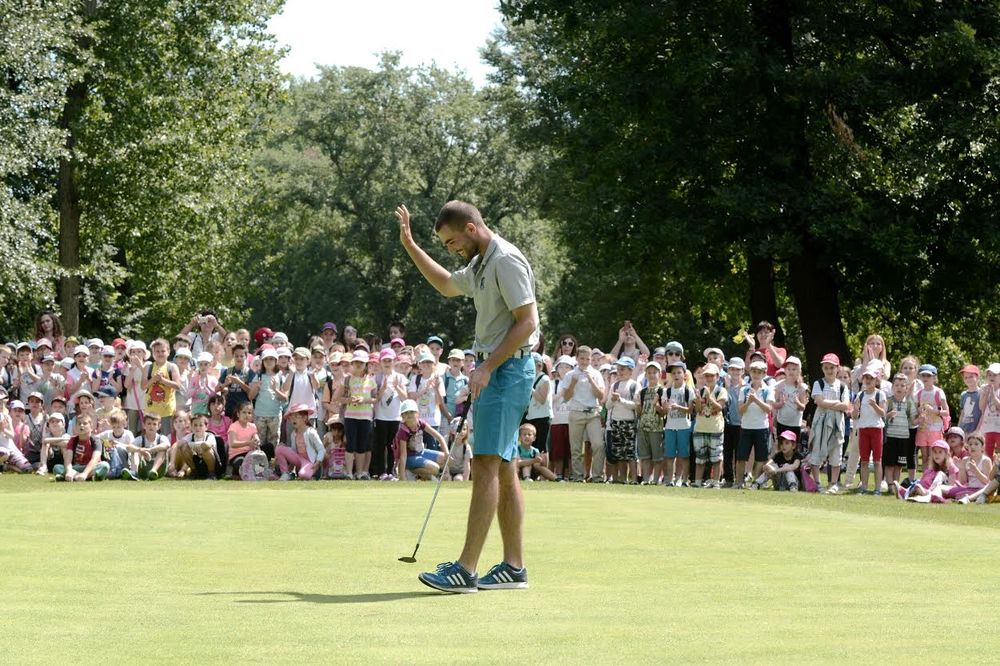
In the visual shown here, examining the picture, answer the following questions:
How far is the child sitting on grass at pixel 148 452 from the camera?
1952 centimetres

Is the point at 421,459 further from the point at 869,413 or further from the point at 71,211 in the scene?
the point at 71,211

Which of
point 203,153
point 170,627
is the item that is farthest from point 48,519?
point 203,153

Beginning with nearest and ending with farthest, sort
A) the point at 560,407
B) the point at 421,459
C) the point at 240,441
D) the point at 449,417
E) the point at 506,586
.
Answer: the point at 506,586 → the point at 240,441 → the point at 421,459 → the point at 449,417 → the point at 560,407

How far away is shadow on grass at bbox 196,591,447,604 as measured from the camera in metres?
7.18

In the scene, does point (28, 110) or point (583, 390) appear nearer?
point (583, 390)

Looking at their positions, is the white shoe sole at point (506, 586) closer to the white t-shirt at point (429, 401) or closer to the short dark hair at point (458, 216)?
the short dark hair at point (458, 216)

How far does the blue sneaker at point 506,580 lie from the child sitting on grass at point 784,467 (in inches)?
471

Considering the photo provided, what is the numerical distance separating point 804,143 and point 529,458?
11506 millimetres

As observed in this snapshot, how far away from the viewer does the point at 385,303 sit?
68.5 meters

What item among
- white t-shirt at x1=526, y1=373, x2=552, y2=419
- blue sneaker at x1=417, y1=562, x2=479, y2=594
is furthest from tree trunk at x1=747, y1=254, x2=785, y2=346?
blue sneaker at x1=417, y1=562, x2=479, y2=594

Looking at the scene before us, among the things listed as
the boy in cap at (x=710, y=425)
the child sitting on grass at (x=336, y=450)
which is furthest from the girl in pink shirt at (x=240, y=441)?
the boy in cap at (x=710, y=425)

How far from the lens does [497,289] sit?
314 inches

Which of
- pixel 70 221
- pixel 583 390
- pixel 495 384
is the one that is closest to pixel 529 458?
pixel 583 390

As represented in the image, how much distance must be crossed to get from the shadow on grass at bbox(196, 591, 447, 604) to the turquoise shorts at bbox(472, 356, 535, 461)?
0.83 m
